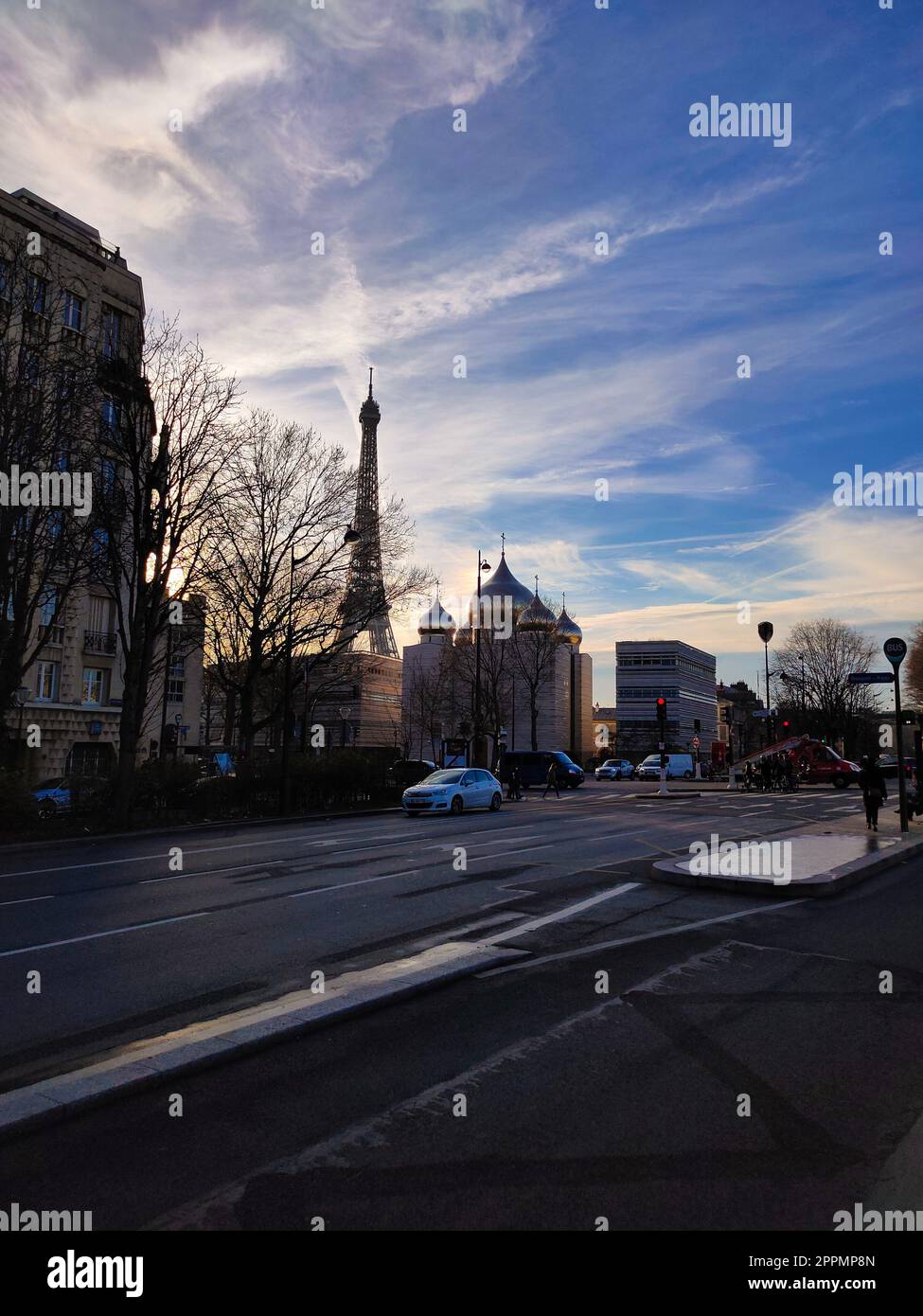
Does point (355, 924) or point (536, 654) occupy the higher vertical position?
point (536, 654)

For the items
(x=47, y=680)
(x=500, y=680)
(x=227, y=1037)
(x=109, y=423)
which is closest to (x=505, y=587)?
(x=500, y=680)

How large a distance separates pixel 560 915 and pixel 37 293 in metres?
18.4

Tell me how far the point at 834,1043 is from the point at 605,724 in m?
169

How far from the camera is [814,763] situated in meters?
47.6

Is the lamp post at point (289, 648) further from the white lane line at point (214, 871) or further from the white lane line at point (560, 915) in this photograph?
the white lane line at point (560, 915)

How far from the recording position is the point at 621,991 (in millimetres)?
6742

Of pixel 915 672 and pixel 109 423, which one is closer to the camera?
pixel 109 423

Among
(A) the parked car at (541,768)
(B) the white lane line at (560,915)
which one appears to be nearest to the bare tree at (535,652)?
(A) the parked car at (541,768)

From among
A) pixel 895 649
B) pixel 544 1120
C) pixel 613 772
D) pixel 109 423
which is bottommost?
pixel 613 772

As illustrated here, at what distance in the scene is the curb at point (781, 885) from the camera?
1136cm

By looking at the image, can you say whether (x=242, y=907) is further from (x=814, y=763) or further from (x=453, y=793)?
(x=814, y=763)

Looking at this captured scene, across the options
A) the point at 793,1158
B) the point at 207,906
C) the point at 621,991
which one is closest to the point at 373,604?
the point at 207,906
